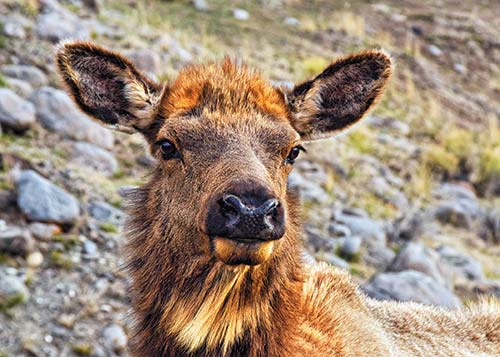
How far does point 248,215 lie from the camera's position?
11.5 ft

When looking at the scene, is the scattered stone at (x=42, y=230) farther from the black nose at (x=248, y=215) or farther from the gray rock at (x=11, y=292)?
the black nose at (x=248, y=215)

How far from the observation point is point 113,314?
6914mm

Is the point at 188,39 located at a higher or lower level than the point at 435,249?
higher

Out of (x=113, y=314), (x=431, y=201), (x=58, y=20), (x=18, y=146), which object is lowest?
(x=431, y=201)

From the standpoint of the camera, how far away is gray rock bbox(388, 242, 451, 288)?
953 centimetres

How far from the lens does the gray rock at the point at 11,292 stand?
6.46 metres

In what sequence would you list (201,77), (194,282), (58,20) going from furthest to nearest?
(58,20) < (201,77) < (194,282)

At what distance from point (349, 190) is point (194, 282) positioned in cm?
923

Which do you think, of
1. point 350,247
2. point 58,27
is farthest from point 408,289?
point 58,27

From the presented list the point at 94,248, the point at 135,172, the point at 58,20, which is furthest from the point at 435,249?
the point at 58,20

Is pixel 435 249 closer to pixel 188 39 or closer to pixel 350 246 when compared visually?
pixel 350 246

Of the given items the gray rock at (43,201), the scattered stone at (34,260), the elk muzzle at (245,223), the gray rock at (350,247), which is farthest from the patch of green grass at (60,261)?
the gray rock at (350,247)

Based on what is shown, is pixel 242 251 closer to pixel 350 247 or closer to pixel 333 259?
pixel 333 259

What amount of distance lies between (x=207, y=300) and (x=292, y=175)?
24.1ft
